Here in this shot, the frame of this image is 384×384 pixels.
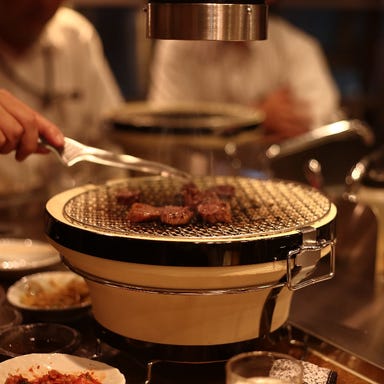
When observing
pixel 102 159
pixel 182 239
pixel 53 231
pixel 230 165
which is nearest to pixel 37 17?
pixel 230 165

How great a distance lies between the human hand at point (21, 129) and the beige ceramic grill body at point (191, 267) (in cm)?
22

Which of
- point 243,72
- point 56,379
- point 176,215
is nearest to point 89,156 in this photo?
point 176,215

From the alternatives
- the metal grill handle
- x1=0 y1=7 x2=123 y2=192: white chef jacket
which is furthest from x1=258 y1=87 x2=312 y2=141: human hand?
the metal grill handle

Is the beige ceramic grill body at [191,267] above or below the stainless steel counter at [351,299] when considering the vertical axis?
above

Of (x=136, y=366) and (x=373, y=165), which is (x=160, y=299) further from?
(x=373, y=165)

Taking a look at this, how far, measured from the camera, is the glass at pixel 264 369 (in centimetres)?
138

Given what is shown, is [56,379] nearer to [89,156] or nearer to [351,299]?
[89,156]

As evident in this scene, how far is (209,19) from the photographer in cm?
158

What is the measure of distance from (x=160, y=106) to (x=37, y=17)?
74 centimetres

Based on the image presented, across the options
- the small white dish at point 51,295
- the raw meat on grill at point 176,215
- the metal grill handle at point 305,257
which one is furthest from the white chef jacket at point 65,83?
the metal grill handle at point 305,257

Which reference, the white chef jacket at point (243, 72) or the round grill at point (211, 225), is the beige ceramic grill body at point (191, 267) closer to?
the round grill at point (211, 225)

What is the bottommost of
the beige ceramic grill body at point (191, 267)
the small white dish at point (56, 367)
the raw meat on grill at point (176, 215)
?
the small white dish at point (56, 367)

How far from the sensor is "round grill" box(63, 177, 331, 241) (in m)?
1.51

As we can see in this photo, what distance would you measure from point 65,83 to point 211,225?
8.85ft
